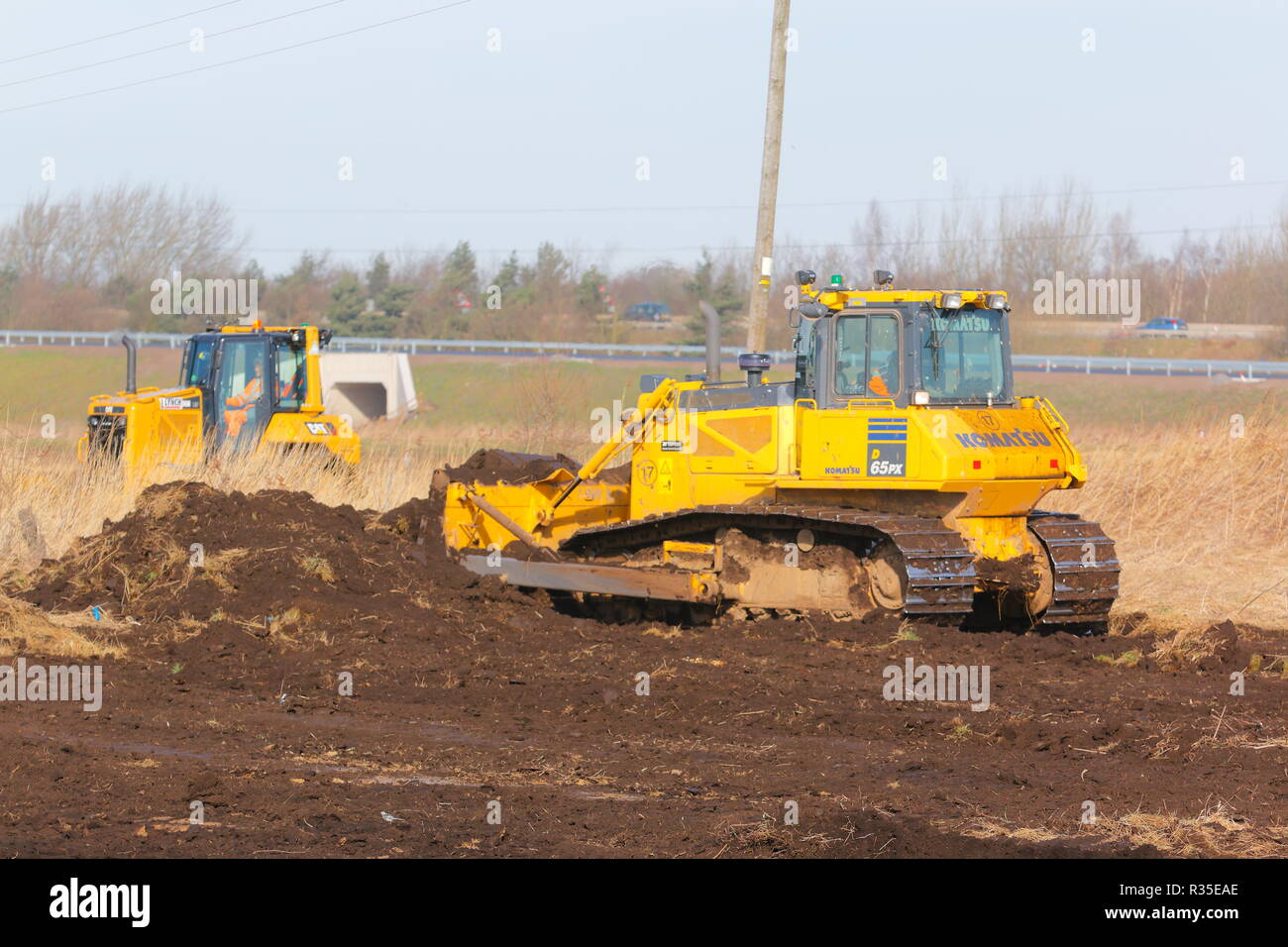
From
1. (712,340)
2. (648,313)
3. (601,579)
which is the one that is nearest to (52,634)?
(601,579)

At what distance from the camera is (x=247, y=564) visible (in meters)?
13.4

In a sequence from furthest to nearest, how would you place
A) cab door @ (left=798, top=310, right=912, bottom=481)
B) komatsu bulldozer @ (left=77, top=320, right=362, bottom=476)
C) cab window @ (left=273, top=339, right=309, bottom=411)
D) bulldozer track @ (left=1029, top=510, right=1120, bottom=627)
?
cab window @ (left=273, top=339, right=309, bottom=411), komatsu bulldozer @ (left=77, top=320, right=362, bottom=476), bulldozer track @ (left=1029, top=510, right=1120, bottom=627), cab door @ (left=798, top=310, right=912, bottom=481)

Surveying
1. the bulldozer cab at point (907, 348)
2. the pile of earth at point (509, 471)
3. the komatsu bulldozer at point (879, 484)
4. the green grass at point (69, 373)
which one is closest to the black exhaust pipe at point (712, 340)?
the komatsu bulldozer at point (879, 484)

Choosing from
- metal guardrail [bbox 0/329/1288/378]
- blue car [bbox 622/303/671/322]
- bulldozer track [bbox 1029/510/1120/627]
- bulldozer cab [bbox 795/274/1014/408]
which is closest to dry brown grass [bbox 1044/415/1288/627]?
bulldozer track [bbox 1029/510/1120/627]

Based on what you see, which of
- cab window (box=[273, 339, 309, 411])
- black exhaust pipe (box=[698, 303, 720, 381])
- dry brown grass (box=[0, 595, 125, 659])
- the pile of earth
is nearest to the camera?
dry brown grass (box=[0, 595, 125, 659])

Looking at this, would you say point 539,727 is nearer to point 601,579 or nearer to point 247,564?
point 601,579

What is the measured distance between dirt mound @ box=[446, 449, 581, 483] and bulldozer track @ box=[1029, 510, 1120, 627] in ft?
17.1

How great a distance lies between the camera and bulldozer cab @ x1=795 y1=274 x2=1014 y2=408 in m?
12.2

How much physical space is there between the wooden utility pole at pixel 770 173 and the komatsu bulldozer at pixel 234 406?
6.01 m

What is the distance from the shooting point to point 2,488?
54.8 ft

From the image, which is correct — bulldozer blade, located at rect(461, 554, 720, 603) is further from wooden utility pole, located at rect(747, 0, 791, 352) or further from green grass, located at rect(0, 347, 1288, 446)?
green grass, located at rect(0, 347, 1288, 446)

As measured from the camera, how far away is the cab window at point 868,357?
12.2 m
